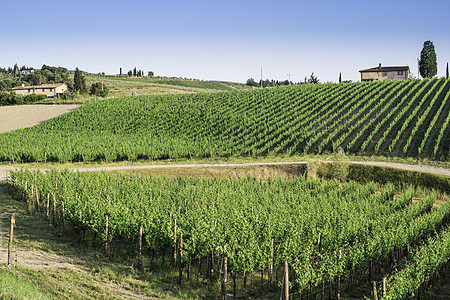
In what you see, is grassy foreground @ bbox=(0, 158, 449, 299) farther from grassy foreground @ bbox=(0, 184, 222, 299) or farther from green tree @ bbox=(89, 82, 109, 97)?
green tree @ bbox=(89, 82, 109, 97)

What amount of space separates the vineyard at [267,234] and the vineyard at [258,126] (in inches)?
619

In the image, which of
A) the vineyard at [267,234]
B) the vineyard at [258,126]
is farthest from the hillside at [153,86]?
the vineyard at [267,234]

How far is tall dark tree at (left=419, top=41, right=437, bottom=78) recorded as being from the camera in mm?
80688

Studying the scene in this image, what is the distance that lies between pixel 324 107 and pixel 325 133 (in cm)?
943

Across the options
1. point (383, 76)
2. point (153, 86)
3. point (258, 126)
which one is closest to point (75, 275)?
point (258, 126)

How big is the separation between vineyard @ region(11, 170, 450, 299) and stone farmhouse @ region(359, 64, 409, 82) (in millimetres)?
62149

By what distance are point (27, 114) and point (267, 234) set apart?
60.0 metres

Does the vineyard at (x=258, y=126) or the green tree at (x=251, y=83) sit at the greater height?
the green tree at (x=251, y=83)

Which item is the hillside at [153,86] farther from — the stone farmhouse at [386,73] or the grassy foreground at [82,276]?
the grassy foreground at [82,276]

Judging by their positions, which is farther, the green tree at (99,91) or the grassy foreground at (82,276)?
the green tree at (99,91)

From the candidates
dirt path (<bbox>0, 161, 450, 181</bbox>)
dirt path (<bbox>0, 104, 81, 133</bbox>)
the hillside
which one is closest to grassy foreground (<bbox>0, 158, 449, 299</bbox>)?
dirt path (<bbox>0, 161, 450, 181</bbox>)

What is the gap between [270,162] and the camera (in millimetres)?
40250

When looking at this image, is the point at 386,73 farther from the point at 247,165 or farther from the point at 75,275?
Answer: the point at 75,275

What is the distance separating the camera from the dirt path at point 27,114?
5969 cm
